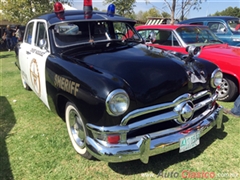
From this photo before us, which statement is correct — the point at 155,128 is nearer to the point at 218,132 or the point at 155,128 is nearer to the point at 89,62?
the point at 89,62

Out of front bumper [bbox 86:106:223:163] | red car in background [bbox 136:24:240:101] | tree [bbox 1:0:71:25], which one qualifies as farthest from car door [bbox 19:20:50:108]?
tree [bbox 1:0:71:25]

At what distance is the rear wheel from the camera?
4500mm

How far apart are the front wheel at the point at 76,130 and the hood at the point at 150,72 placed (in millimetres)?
635

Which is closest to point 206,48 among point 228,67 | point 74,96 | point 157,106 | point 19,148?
point 228,67

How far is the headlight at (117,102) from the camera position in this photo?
2.21 m

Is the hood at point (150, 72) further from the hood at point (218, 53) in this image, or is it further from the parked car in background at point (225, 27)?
the parked car in background at point (225, 27)

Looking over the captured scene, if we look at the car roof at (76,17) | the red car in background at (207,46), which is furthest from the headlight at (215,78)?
the car roof at (76,17)

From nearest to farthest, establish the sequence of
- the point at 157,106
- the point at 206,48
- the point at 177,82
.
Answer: the point at 157,106 < the point at 177,82 < the point at 206,48

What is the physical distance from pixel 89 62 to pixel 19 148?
1563 mm

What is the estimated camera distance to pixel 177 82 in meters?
2.66

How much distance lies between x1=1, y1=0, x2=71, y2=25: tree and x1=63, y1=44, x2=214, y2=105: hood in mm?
15119

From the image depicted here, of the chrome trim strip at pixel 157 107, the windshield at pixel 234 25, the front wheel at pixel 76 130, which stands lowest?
the front wheel at pixel 76 130

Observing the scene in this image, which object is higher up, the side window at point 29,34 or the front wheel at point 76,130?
the side window at point 29,34

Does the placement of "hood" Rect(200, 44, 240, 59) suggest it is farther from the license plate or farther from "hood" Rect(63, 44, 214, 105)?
the license plate
